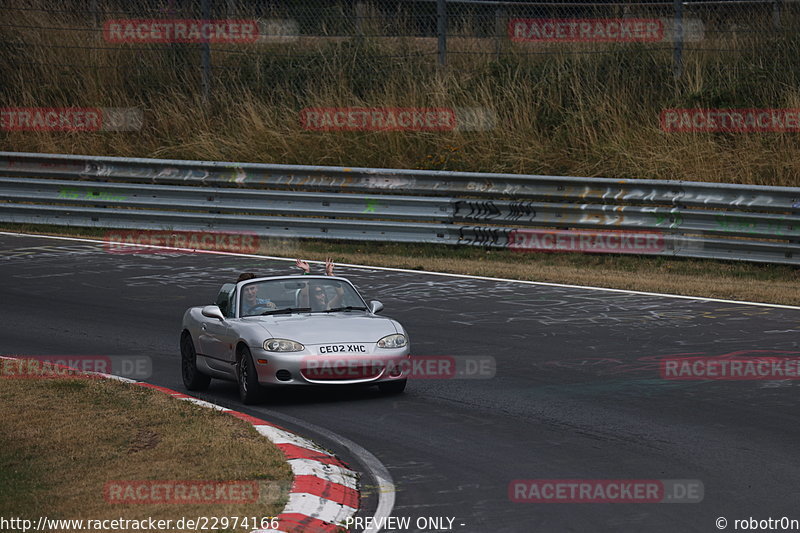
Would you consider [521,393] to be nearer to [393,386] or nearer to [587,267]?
[393,386]

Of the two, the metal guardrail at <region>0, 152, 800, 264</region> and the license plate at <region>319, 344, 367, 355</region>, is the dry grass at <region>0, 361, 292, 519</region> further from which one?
the metal guardrail at <region>0, 152, 800, 264</region>

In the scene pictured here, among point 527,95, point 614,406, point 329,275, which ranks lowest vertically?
point 614,406

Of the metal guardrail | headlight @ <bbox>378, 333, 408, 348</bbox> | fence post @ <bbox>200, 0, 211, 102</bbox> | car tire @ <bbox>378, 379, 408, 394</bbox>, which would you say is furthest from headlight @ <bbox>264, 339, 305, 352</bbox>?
fence post @ <bbox>200, 0, 211, 102</bbox>

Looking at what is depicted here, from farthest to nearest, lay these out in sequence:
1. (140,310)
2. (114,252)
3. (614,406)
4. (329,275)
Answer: (114,252)
(140,310)
(329,275)
(614,406)

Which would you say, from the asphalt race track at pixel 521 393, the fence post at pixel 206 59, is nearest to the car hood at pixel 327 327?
the asphalt race track at pixel 521 393

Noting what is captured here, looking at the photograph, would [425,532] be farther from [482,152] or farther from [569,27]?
[569,27]

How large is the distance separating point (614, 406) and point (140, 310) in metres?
7.77

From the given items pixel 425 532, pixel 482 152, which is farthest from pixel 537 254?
pixel 425 532

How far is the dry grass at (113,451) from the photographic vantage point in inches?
293

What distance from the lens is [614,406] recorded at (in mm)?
10602

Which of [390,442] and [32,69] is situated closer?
[390,442]

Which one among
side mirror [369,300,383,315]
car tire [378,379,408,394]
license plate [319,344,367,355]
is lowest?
car tire [378,379,408,394]

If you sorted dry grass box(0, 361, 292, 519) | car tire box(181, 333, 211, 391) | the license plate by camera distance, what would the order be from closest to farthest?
dry grass box(0, 361, 292, 519) < the license plate < car tire box(181, 333, 211, 391)

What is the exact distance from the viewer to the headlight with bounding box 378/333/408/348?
11.4m
